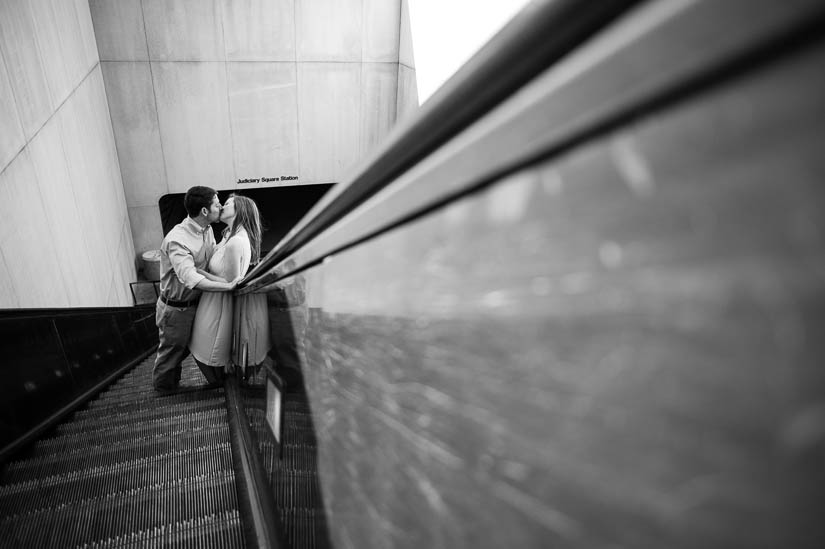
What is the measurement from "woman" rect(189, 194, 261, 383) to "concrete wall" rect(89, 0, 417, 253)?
26.2 ft

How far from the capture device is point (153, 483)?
6.94 feet

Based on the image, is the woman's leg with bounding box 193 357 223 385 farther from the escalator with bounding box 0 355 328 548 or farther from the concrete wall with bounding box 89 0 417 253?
the concrete wall with bounding box 89 0 417 253

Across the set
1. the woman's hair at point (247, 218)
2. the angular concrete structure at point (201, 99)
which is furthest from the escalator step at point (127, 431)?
the angular concrete structure at point (201, 99)

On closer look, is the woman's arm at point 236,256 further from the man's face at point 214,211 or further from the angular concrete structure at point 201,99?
the angular concrete structure at point 201,99

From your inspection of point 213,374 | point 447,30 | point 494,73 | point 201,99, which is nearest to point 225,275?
point 213,374

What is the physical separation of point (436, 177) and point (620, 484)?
1.31 feet

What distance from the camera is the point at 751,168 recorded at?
0.97ft

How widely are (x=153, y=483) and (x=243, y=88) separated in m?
9.75

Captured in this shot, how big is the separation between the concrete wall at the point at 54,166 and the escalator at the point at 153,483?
5.90 ft

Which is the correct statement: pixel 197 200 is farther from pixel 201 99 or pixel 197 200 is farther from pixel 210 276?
pixel 201 99

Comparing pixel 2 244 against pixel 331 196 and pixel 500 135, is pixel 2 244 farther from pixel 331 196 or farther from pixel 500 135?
pixel 500 135

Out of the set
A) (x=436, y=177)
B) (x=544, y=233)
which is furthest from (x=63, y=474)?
(x=544, y=233)

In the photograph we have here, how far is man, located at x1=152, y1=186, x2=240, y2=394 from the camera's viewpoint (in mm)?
3012

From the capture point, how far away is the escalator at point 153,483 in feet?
4.83
